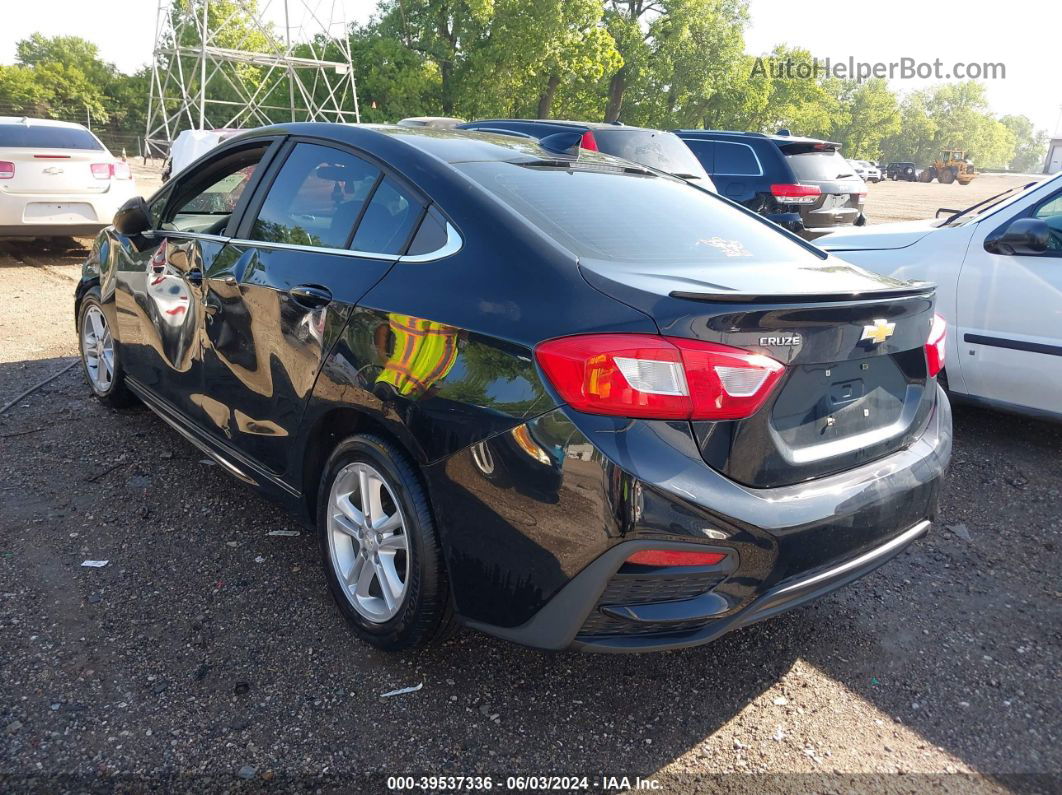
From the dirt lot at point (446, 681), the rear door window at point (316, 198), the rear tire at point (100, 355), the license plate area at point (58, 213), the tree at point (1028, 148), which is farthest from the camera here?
the tree at point (1028, 148)

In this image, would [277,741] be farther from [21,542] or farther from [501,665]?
[21,542]

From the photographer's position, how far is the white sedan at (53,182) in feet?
28.1

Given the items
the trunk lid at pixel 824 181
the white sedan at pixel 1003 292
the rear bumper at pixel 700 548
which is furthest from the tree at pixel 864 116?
the rear bumper at pixel 700 548

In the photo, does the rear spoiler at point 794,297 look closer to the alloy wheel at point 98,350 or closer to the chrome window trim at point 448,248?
the chrome window trim at point 448,248

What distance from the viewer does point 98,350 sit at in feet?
15.5

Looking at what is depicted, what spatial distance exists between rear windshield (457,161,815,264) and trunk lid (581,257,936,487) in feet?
0.50

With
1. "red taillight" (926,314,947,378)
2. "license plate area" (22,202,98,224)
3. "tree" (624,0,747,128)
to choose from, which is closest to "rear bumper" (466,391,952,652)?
"red taillight" (926,314,947,378)

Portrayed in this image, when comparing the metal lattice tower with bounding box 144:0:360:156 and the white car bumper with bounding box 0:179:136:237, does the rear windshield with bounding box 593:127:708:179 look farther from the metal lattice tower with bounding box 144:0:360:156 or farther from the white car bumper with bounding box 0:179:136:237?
the metal lattice tower with bounding box 144:0:360:156

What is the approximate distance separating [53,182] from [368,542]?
814 cm

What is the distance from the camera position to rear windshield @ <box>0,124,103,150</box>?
8945 mm

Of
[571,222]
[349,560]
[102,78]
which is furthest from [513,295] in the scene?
[102,78]

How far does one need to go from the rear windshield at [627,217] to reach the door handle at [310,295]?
0.61 m

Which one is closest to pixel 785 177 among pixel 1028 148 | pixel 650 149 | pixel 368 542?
pixel 650 149

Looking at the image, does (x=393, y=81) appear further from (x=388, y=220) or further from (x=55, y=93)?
(x=388, y=220)
